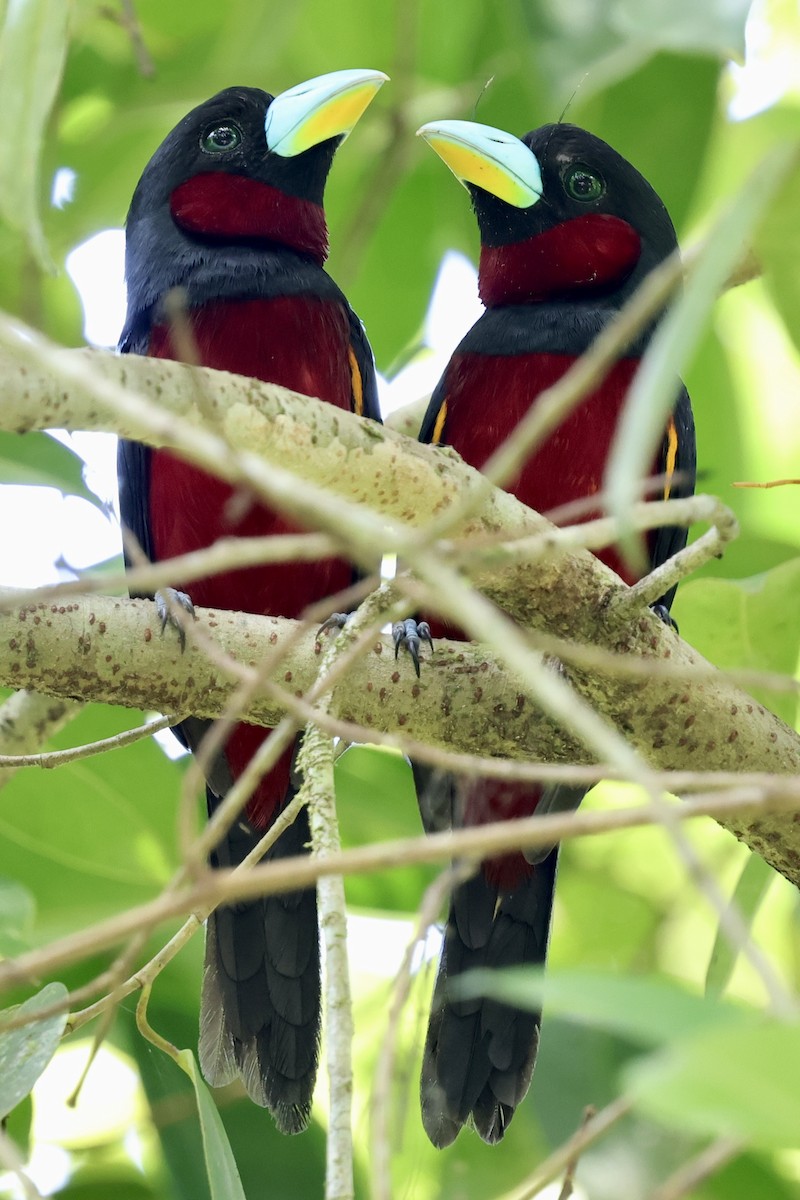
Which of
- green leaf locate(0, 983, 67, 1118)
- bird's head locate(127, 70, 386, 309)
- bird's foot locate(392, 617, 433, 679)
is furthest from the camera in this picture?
bird's head locate(127, 70, 386, 309)

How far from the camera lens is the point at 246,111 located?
11.4 ft

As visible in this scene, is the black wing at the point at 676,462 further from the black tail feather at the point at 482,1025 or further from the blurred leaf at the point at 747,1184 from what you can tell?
the blurred leaf at the point at 747,1184

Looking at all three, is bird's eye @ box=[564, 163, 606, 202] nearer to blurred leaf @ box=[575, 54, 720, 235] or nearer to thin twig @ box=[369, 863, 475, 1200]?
blurred leaf @ box=[575, 54, 720, 235]

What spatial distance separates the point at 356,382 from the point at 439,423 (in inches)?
8.1

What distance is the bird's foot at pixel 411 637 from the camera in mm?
2484

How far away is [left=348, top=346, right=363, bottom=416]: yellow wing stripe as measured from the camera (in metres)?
3.23

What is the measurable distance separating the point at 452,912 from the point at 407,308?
1.37 meters

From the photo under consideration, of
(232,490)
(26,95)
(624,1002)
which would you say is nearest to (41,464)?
(232,490)

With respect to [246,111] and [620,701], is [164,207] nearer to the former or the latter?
[246,111]

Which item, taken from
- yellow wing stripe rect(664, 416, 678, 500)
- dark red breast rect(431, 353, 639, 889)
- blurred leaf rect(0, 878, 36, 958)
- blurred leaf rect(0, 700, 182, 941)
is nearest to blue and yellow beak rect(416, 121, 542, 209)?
dark red breast rect(431, 353, 639, 889)

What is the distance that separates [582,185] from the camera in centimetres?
343

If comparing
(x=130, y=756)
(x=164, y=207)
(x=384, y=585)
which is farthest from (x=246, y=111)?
(x=384, y=585)

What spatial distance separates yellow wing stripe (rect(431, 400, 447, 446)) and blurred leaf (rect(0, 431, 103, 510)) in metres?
0.83

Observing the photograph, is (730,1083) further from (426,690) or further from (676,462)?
(676,462)
